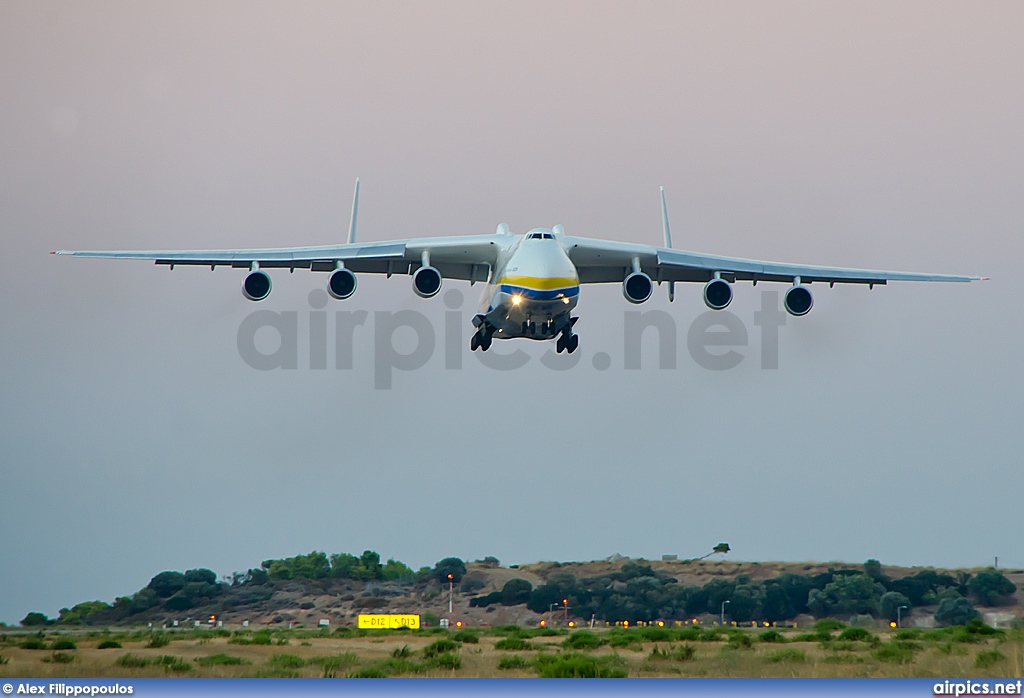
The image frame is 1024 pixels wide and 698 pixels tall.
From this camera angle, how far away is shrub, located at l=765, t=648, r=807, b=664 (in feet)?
62.7

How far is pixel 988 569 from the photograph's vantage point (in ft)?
123

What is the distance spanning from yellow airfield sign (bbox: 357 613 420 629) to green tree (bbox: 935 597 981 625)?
15.8m

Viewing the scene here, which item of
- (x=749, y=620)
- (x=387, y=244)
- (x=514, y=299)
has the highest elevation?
(x=387, y=244)

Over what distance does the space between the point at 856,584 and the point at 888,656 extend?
57.4 feet

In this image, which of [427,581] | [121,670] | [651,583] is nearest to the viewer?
[121,670]

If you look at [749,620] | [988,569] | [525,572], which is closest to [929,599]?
[988,569]

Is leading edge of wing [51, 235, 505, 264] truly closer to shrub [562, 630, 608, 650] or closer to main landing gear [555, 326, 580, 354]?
main landing gear [555, 326, 580, 354]

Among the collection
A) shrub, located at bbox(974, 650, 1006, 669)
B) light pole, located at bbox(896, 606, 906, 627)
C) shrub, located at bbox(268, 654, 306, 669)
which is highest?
shrub, located at bbox(974, 650, 1006, 669)

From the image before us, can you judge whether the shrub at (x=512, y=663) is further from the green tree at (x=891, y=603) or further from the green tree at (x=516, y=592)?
the green tree at (x=516, y=592)

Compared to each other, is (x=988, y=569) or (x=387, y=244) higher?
(x=387, y=244)

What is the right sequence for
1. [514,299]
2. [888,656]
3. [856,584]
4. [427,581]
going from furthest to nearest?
1. [427,581]
2. [856,584]
3. [514,299]
4. [888,656]

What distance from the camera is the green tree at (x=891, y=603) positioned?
3556 cm

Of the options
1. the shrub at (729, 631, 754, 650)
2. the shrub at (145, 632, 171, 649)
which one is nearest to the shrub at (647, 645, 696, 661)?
the shrub at (729, 631, 754, 650)

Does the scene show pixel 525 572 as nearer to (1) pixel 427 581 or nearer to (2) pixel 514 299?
(1) pixel 427 581
